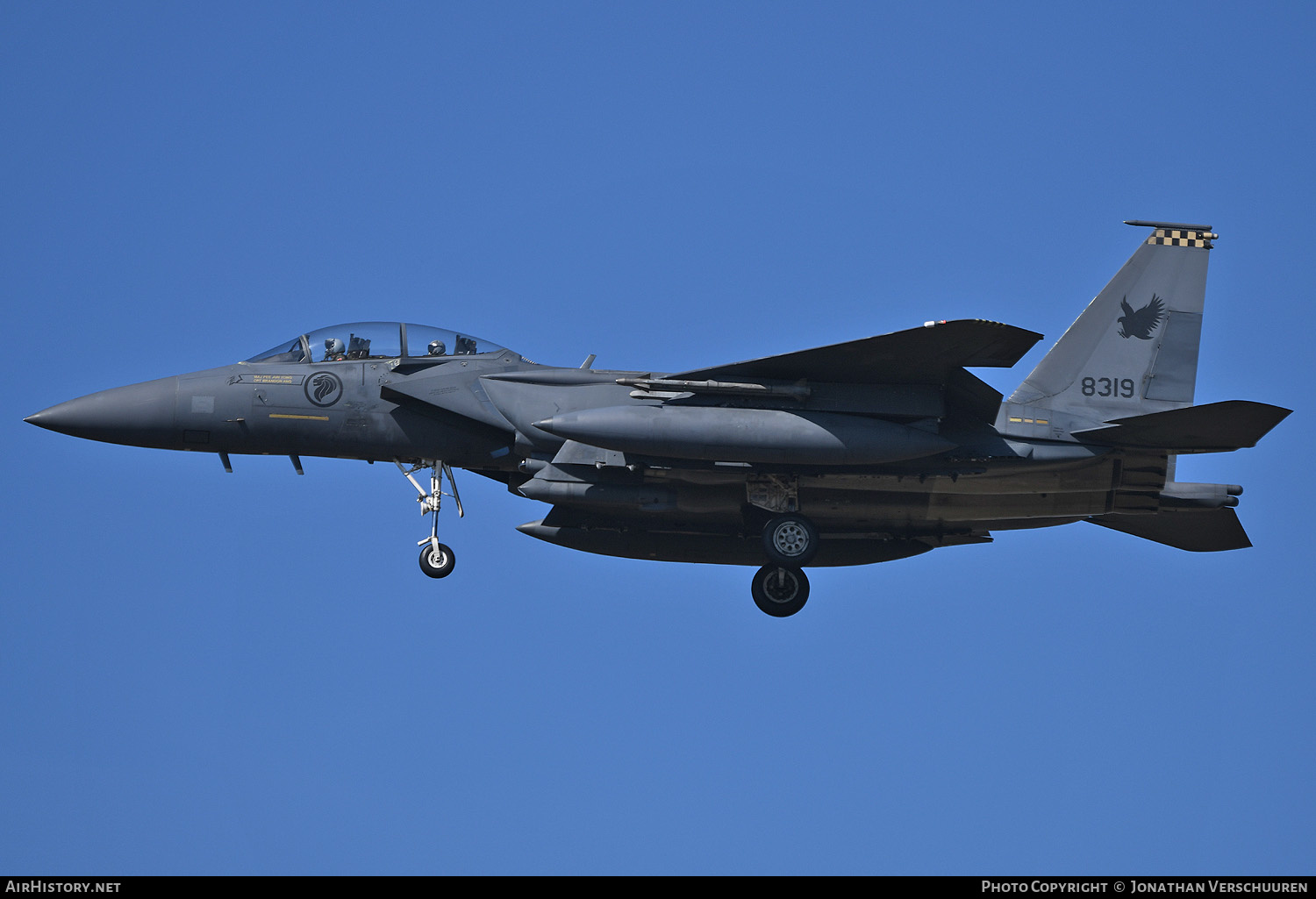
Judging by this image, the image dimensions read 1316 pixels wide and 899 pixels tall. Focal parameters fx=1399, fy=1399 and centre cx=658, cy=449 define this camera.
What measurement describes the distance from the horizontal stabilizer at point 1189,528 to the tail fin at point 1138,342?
1.43m

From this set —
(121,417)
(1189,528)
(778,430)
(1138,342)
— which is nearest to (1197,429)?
(1138,342)

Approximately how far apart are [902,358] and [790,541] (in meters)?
2.57

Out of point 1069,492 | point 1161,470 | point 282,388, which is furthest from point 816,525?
point 282,388

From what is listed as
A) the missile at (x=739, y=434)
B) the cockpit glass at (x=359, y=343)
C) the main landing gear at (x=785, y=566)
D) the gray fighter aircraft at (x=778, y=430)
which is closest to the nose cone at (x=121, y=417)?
the gray fighter aircraft at (x=778, y=430)

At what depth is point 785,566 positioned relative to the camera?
16047mm

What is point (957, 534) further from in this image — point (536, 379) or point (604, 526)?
point (536, 379)

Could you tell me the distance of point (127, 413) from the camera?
53.8ft

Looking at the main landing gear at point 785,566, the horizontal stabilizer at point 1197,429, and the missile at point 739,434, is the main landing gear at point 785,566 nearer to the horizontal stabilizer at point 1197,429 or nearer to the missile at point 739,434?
the missile at point 739,434

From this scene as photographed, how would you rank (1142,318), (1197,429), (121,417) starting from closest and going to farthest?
1. (1197,429)
2. (121,417)
3. (1142,318)

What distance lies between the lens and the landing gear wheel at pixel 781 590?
16203 mm

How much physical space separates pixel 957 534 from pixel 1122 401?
2.56m

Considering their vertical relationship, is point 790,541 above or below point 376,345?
below

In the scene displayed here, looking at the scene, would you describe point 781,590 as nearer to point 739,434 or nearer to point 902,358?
point 739,434

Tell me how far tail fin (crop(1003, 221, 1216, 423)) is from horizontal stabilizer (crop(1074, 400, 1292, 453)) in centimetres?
70
